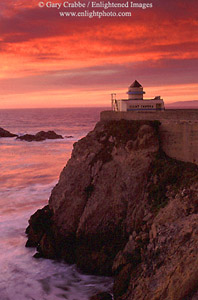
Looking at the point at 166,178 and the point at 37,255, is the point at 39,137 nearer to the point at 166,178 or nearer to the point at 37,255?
the point at 37,255

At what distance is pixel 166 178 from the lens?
60.8 ft

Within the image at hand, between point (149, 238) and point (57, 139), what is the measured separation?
6247cm

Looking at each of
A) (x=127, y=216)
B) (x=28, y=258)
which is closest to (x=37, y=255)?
(x=28, y=258)

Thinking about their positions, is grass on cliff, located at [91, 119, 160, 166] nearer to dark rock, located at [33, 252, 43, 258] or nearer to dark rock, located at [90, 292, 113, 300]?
dark rock, located at [33, 252, 43, 258]

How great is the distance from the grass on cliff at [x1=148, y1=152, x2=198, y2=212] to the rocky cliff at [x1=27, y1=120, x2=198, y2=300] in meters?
0.05

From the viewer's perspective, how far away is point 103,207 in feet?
66.1

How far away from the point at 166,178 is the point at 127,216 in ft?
11.0

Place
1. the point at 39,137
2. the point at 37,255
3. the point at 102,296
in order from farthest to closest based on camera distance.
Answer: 1. the point at 39,137
2. the point at 37,255
3. the point at 102,296

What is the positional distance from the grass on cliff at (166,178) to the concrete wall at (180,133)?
1.09 m

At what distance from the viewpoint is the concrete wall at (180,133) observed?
20.3 metres

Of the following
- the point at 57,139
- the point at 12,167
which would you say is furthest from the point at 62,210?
Result: the point at 57,139

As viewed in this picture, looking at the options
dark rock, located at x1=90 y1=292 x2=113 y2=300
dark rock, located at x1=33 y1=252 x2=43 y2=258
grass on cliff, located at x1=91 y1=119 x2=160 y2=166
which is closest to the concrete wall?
grass on cliff, located at x1=91 y1=119 x2=160 y2=166

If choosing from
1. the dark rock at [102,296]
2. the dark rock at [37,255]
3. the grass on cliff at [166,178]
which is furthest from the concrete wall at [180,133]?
the dark rock at [37,255]

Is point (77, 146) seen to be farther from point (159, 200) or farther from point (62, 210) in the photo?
point (159, 200)
